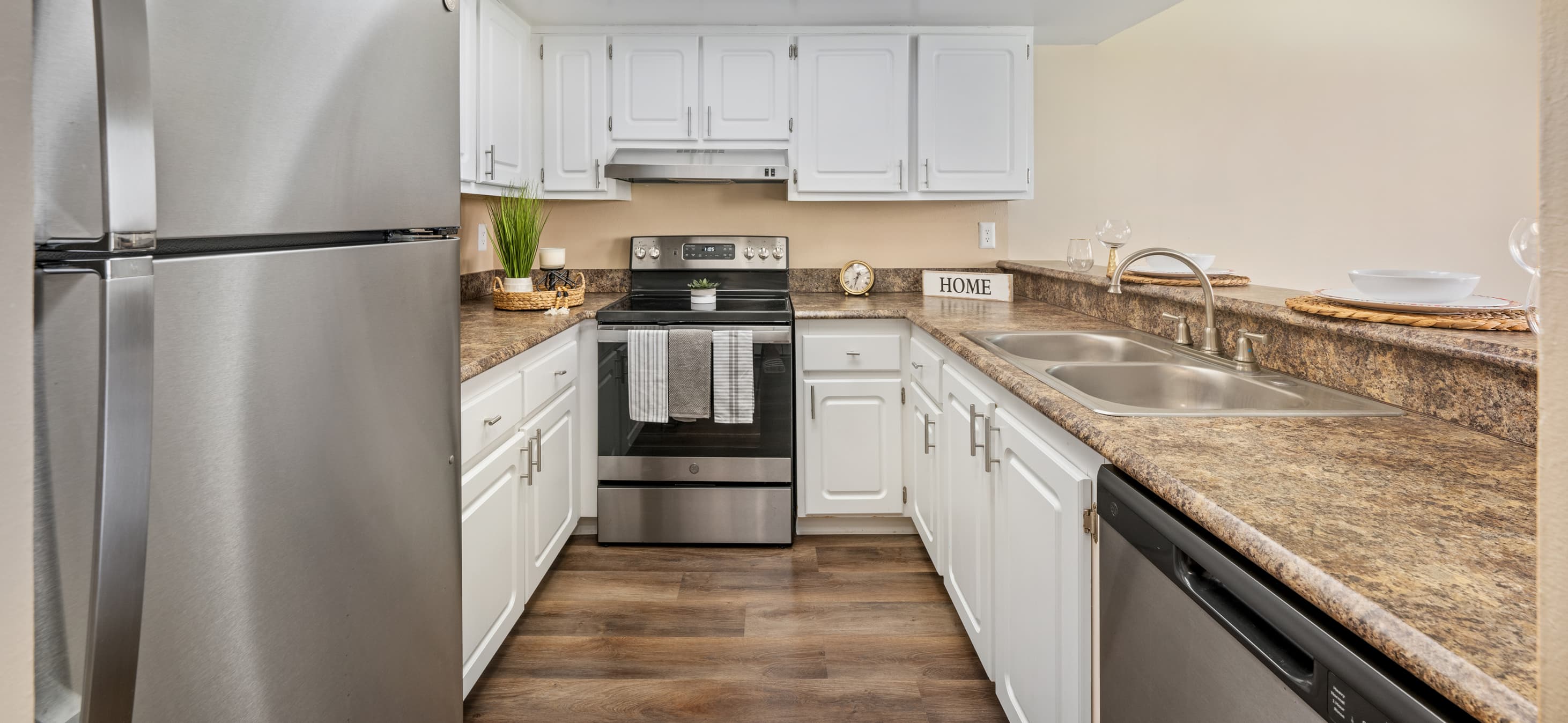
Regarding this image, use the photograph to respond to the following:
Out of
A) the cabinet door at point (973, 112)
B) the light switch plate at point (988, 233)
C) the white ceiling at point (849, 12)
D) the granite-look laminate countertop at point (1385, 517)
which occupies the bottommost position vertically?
the granite-look laminate countertop at point (1385, 517)

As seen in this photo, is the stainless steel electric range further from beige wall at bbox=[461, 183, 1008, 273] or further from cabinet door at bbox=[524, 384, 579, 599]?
beige wall at bbox=[461, 183, 1008, 273]

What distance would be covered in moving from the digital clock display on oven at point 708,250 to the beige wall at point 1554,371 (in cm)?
333

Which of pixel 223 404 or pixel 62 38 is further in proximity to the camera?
pixel 223 404

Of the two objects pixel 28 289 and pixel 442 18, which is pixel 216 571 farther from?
pixel 442 18

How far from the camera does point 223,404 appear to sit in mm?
618

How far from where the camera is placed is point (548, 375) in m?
2.48

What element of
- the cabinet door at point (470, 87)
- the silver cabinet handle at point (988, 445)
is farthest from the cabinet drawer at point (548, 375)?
the silver cabinet handle at point (988, 445)

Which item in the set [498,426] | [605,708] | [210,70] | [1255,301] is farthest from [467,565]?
[1255,301]

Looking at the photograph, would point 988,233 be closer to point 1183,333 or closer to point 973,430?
point 1183,333

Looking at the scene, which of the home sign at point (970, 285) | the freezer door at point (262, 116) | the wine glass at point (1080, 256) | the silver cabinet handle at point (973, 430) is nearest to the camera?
the freezer door at point (262, 116)

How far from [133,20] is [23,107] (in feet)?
0.39

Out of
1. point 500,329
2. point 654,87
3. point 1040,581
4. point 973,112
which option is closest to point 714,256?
point 654,87

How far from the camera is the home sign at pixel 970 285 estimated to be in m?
3.41

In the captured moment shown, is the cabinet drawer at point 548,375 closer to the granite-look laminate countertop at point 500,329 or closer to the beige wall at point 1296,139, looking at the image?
the granite-look laminate countertop at point 500,329
